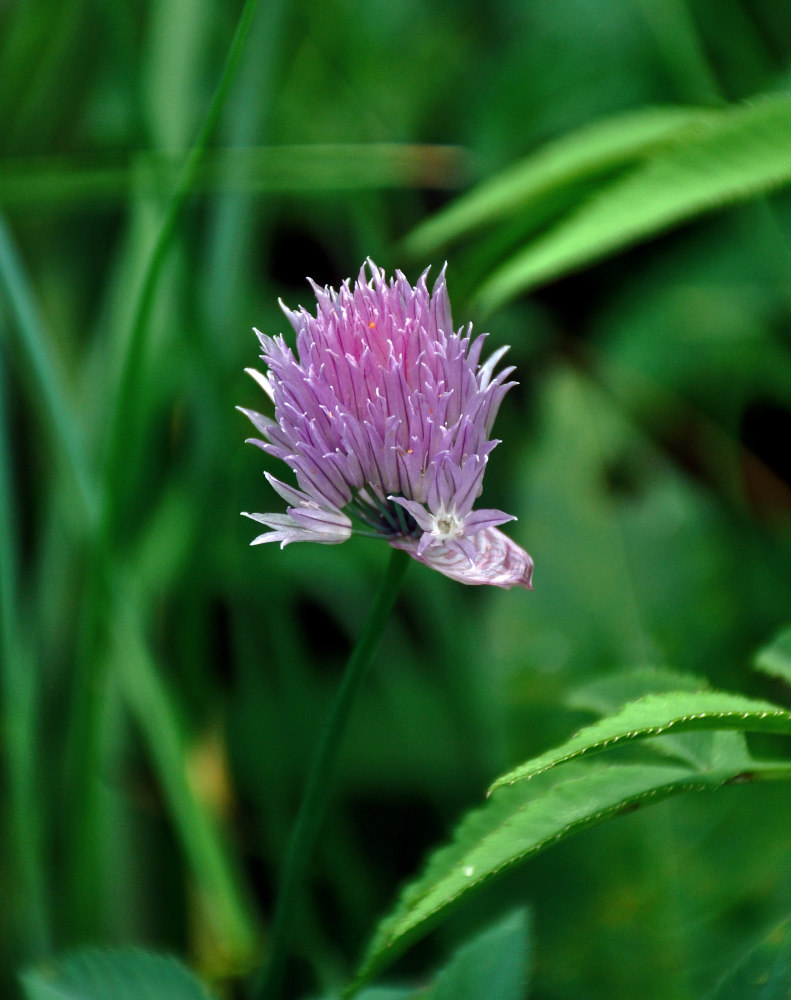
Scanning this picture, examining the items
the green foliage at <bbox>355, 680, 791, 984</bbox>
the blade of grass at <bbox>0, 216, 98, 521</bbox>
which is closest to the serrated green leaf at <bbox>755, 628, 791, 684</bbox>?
the green foliage at <bbox>355, 680, 791, 984</bbox>

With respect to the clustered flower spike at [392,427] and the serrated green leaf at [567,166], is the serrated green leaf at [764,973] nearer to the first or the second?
the clustered flower spike at [392,427]

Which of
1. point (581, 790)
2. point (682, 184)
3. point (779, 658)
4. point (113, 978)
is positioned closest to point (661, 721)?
point (581, 790)

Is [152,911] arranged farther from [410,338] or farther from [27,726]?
[410,338]

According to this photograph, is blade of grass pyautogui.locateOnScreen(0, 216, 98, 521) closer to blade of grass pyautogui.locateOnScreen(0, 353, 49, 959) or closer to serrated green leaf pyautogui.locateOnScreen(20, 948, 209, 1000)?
blade of grass pyautogui.locateOnScreen(0, 353, 49, 959)

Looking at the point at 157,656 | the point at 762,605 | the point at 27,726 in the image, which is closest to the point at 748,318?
the point at 762,605

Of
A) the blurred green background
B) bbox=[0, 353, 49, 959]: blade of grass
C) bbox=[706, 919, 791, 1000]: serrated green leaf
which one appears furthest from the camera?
the blurred green background

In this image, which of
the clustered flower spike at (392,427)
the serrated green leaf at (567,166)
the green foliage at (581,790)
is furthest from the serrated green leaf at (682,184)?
the green foliage at (581,790)

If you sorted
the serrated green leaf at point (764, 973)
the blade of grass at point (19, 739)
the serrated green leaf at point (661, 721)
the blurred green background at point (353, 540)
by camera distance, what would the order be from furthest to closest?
the blurred green background at point (353, 540) → the blade of grass at point (19, 739) → the serrated green leaf at point (764, 973) → the serrated green leaf at point (661, 721)
